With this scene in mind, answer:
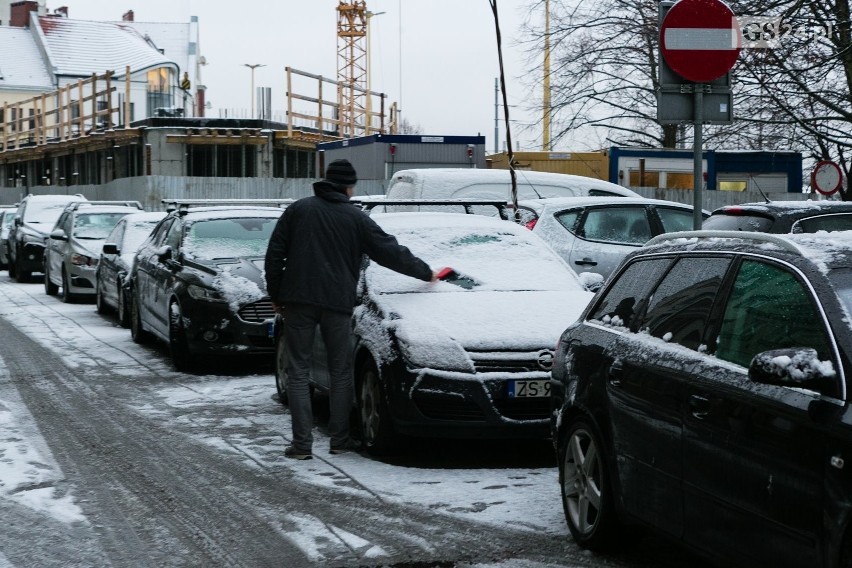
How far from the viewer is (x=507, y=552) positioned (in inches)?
227

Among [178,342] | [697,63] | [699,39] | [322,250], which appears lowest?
[178,342]

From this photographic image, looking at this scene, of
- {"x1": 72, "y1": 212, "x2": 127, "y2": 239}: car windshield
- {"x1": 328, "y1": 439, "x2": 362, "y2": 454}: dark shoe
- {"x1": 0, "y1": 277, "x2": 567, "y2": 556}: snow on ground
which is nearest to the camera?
{"x1": 0, "y1": 277, "x2": 567, "y2": 556}: snow on ground

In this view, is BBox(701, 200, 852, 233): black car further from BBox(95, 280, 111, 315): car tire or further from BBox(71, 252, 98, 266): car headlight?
BBox(71, 252, 98, 266): car headlight

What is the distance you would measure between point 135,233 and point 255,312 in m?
7.31

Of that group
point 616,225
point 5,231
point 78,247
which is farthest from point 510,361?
point 5,231

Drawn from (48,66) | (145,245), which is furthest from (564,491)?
(48,66)

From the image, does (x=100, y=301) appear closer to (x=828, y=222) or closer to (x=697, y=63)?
(x=828, y=222)

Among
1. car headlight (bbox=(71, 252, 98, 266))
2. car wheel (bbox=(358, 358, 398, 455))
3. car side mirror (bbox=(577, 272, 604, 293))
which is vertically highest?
car side mirror (bbox=(577, 272, 604, 293))

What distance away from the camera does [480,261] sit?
9156 millimetres

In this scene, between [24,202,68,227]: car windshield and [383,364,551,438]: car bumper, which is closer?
[383,364,551,438]: car bumper

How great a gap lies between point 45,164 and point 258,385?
50.3 meters

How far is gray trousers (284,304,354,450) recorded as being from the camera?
8.11 metres

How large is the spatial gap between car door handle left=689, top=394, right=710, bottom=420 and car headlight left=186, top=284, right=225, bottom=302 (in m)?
7.88

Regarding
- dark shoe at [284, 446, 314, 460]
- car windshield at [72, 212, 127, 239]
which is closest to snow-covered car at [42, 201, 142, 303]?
car windshield at [72, 212, 127, 239]
